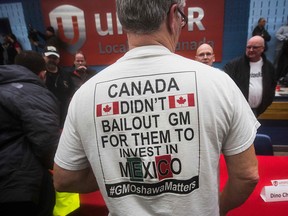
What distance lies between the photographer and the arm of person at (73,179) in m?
0.73

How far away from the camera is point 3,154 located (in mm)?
1145

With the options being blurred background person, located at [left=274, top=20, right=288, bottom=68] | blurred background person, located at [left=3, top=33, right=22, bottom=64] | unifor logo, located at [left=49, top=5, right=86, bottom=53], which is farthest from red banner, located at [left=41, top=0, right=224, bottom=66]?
blurred background person, located at [left=274, top=20, right=288, bottom=68]

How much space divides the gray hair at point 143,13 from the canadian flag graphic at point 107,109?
7.8 inches

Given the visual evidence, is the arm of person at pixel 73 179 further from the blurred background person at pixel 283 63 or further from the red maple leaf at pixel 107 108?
the blurred background person at pixel 283 63

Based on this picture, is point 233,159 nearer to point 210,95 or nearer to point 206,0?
point 210,95

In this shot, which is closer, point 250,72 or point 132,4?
point 132,4

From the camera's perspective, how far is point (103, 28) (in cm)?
535

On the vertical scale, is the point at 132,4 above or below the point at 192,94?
above

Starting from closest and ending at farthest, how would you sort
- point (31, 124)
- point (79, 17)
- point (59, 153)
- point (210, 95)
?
A: point (210, 95), point (59, 153), point (31, 124), point (79, 17)

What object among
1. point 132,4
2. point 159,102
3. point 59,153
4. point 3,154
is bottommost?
point 3,154

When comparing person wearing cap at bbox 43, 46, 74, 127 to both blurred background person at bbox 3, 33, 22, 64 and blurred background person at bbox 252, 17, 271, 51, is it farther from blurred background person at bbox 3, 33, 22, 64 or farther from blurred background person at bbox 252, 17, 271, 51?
blurred background person at bbox 252, 17, 271, 51

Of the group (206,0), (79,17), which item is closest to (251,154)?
(206,0)

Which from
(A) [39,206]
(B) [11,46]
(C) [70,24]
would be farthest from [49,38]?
(A) [39,206]

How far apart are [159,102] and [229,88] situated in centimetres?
17
